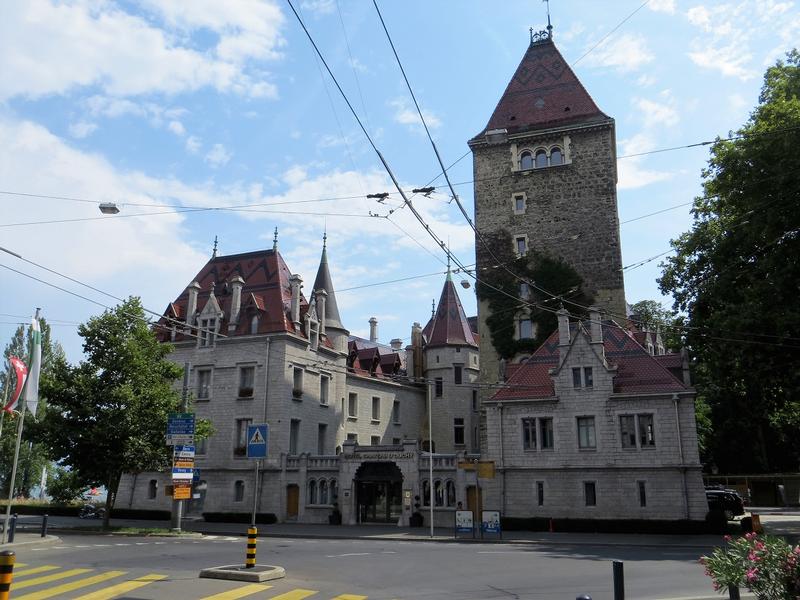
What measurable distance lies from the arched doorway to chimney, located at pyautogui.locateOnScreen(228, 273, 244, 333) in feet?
39.9

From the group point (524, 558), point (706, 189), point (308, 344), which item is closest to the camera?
point (524, 558)

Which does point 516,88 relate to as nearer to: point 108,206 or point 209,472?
point 209,472

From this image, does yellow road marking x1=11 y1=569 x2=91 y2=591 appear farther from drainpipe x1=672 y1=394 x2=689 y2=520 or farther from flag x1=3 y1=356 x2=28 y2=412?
drainpipe x1=672 y1=394 x2=689 y2=520

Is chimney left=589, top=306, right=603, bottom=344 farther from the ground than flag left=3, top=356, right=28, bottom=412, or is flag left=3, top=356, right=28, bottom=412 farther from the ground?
chimney left=589, top=306, right=603, bottom=344

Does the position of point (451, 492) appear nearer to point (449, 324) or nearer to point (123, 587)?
point (449, 324)

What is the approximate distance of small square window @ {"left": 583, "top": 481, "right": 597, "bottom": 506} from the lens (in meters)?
31.4

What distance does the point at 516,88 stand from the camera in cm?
4950

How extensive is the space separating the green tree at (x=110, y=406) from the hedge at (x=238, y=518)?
7.86m

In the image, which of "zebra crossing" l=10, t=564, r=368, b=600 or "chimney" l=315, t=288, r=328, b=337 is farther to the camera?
"chimney" l=315, t=288, r=328, b=337

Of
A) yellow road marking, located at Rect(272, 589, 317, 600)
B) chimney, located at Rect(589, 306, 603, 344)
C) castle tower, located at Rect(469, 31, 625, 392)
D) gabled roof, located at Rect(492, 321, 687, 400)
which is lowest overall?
yellow road marking, located at Rect(272, 589, 317, 600)

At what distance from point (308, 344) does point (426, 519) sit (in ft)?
44.9

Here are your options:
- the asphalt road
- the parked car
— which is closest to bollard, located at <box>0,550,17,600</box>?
the asphalt road

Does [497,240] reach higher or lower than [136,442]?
higher

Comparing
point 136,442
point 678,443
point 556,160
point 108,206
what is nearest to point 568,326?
point 678,443
